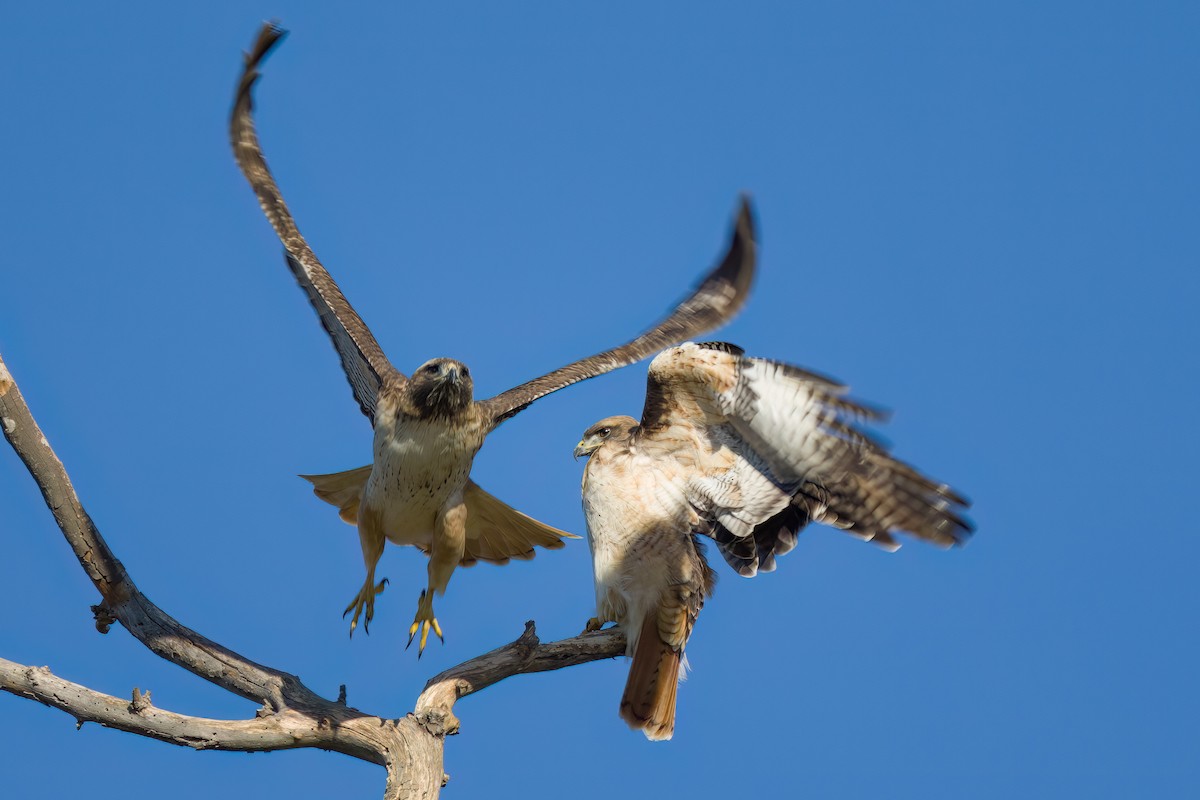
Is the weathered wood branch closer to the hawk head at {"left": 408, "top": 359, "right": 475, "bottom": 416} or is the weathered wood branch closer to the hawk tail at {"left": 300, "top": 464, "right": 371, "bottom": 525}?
the hawk head at {"left": 408, "top": 359, "right": 475, "bottom": 416}

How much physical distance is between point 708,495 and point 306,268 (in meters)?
3.01

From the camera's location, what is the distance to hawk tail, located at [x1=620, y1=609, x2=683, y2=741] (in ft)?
22.9

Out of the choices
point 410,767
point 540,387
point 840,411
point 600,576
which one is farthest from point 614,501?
point 410,767

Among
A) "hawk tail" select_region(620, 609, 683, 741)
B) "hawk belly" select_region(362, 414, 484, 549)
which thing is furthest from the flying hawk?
"hawk tail" select_region(620, 609, 683, 741)

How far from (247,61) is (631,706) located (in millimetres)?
4963

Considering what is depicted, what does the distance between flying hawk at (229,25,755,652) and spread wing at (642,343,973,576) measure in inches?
43.5

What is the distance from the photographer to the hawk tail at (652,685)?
6992 mm

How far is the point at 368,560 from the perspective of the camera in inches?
309

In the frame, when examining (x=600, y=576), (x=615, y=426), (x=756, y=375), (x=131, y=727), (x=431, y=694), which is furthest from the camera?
(x=615, y=426)

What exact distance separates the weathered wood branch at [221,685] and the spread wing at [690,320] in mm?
1892

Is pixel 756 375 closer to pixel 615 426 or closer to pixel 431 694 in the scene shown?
pixel 615 426

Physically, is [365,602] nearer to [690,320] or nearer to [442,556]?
[442,556]

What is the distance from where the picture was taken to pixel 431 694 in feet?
20.9

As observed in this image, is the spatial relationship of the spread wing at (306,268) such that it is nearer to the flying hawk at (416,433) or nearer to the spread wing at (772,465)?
the flying hawk at (416,433)
